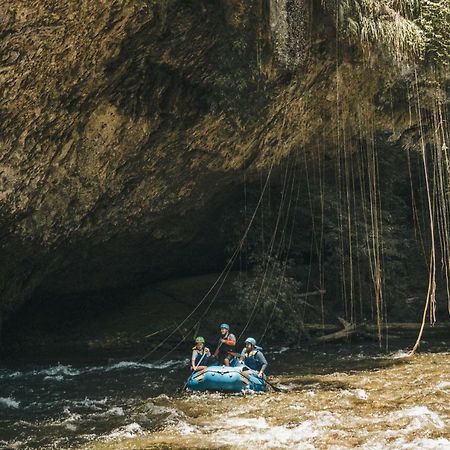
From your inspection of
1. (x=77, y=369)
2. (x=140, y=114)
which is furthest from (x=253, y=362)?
(x=140, y=114)

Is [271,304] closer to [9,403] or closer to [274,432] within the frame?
[9,403]

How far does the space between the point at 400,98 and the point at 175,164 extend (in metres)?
6.18

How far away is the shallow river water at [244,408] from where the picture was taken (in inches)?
361

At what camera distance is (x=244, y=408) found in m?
11.3

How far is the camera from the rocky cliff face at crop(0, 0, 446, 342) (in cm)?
1202

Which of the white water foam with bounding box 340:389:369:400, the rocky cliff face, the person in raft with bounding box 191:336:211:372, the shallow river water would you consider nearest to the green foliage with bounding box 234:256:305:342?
the shallow river water

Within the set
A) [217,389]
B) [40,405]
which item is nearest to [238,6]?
[217,389]

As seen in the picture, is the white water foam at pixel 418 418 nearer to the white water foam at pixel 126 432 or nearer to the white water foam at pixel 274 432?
the white water foam at pixel 274 432

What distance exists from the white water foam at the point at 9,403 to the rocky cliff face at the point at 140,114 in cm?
329

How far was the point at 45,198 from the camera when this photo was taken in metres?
14.0

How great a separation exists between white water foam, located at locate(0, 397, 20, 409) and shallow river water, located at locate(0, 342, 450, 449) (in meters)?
0.02

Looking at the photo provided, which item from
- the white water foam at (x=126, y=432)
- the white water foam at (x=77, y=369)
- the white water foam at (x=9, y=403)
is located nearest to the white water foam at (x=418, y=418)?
the white water foam at (x=126, y=432)

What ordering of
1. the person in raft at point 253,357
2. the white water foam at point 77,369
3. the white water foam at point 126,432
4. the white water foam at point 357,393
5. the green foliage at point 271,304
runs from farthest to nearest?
the green foliage at point 271,304
the white water foam at point 77,369
the person in raft at point 253,357
the white water foam at point 357,393
the white water foam at point 126,432

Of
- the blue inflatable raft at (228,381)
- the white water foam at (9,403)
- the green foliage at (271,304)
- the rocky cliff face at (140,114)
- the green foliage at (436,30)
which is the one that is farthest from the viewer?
the green foliage at (271,304)
